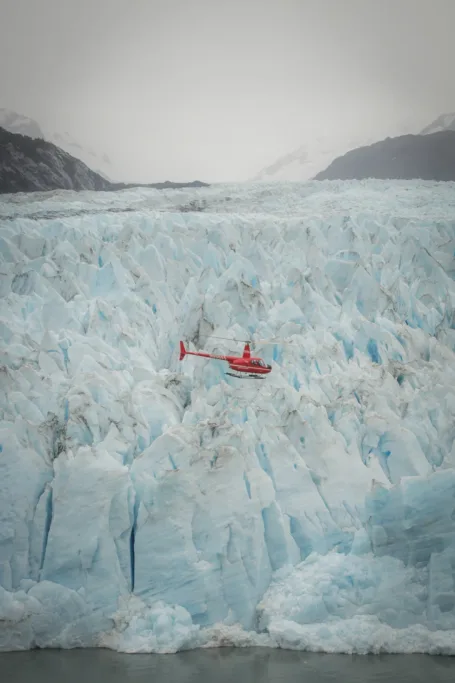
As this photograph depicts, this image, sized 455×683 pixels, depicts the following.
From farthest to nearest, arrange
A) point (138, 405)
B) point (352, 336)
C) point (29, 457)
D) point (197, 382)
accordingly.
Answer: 1. point (352, 336)
2. point (197, 382)
3. point (138, 405)
4. point (29, 457)

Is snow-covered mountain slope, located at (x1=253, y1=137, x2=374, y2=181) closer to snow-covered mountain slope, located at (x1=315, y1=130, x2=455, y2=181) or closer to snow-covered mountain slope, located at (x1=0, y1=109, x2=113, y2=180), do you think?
snow-covered mountain slope, located at (x1=315, y1=130, x2=455, y2=181)

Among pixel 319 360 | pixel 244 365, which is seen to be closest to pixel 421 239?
pixel 319 360

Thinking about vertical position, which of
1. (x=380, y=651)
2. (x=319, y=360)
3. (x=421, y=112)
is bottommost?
(x=380, y=651)

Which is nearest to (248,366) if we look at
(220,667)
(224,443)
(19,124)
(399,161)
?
(224,443)

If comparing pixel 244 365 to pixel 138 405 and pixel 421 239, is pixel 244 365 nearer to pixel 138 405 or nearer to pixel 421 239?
pixel 138 405

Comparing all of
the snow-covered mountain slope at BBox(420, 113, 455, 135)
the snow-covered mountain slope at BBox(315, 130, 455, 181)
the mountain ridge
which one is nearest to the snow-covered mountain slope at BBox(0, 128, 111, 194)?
the mountain ridge

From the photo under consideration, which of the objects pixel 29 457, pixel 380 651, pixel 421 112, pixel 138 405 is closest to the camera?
pixel 380 651

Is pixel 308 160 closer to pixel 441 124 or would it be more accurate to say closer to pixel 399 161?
pixel 399 161
